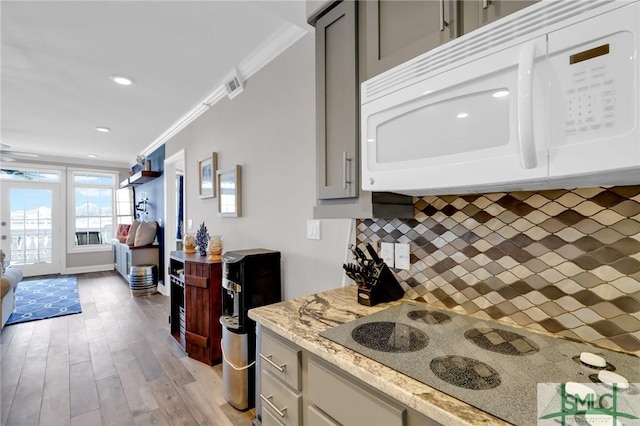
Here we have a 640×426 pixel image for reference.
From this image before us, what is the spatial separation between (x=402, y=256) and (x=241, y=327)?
4.06 feet

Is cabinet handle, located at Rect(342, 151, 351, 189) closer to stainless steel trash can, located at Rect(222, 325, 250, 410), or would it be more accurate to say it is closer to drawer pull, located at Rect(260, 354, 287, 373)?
drawer pull, located at Rect(260, 354, 287, 373)

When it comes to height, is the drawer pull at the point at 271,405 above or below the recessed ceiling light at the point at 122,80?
below

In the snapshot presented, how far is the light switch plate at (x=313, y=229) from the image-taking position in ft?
6.34

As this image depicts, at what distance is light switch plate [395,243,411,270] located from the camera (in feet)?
4.72

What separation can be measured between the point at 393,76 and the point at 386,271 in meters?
0.84

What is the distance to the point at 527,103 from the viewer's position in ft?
2.36

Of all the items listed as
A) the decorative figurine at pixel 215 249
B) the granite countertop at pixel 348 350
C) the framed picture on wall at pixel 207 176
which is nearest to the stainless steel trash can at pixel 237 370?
the decorative figurine at pixel 215 249

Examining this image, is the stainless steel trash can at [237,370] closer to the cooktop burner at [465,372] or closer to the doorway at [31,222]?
the cooktop burner at [465,372]

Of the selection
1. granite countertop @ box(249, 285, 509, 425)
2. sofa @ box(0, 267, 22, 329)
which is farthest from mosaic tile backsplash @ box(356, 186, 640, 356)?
sofa @ box(0, 267, 22, 329)

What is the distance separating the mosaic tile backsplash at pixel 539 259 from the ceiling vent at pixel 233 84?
2100 millimetres

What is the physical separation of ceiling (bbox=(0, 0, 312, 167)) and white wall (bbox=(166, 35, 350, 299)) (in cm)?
25

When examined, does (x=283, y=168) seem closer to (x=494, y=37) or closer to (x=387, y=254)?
(x=387, y=254)

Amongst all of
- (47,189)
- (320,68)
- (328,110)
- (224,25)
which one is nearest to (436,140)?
(328,110)

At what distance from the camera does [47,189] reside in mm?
6426
